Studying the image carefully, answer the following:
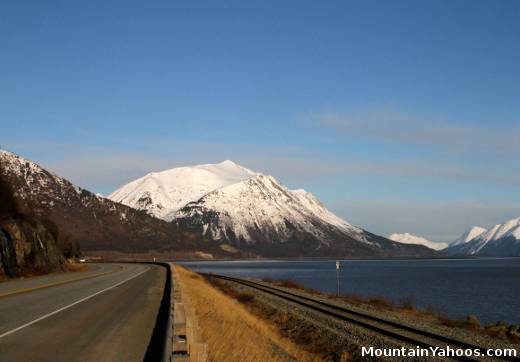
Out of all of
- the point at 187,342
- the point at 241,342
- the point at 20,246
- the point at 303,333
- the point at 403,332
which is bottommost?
the point at 303,333

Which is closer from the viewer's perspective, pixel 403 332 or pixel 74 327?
pixel 74 327

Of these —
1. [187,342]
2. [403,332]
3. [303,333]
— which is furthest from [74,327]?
[403,332]

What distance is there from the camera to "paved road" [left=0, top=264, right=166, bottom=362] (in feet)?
43.4

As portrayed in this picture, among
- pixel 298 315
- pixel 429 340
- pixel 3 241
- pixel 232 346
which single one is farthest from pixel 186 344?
pixel 3 241

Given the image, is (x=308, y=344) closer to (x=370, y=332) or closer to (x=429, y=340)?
(x=370, y=332)

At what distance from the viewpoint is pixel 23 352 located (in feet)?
43.1

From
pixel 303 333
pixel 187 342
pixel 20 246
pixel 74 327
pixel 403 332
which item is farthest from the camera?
pixel 20 246

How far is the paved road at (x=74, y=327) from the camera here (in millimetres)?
13242

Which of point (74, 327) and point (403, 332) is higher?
point (74, 327)

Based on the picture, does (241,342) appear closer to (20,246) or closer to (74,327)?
(74,327)

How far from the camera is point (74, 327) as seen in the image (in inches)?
682

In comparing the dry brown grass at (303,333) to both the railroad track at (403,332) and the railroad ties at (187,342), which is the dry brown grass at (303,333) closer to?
the railroad track at (403,332)

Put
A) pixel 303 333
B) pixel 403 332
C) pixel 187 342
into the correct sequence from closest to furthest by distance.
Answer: pixel 187 342, pixel 403 332, pixel 303 333

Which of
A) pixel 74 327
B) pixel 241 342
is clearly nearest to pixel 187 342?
pixel 241 342
